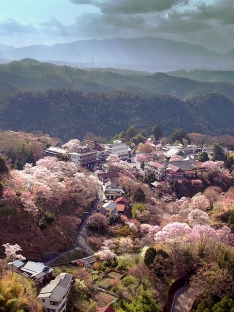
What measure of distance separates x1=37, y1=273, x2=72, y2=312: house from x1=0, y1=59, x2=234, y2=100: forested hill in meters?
90.0

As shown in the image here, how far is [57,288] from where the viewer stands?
15.3 meters

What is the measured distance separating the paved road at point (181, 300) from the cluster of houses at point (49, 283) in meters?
5.12

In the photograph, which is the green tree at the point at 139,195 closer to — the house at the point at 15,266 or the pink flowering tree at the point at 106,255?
the pink flowering tree at the point at 106,255

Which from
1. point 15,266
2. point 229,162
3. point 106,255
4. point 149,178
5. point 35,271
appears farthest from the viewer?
point 229,162

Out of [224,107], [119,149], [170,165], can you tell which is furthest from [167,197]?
[224,107]

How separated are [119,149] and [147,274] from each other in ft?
99.8

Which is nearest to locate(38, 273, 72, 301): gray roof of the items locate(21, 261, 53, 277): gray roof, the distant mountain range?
locate(21, 261, 53, 277): gray roof

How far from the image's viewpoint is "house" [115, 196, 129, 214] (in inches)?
1172

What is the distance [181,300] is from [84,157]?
27566 millimetres

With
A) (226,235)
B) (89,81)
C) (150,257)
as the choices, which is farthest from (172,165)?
(89,81)

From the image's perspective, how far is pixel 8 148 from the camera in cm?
4144

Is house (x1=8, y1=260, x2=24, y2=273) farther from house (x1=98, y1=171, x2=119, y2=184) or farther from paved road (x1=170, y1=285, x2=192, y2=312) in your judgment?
house (x1=98, y1=171, x2=119, y2=184)

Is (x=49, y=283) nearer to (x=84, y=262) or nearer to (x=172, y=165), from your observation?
(x=84, y=262)

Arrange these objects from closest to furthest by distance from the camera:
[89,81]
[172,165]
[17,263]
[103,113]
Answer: [17,263] → [172,165] → [103,113] → [89,81]
